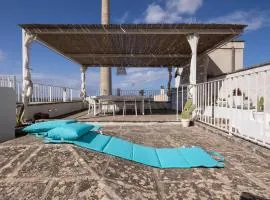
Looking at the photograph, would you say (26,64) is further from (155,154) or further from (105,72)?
(105,72)

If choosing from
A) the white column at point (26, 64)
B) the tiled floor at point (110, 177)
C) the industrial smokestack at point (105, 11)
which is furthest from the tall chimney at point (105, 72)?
the tiled floor at point (110, 177)

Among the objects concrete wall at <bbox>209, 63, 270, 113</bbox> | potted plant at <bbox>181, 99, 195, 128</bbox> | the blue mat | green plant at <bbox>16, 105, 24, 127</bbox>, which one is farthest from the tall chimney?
the blue mat

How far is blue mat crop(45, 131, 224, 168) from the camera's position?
8.51 ft

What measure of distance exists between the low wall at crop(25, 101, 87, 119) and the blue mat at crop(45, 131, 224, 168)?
13.3 ft

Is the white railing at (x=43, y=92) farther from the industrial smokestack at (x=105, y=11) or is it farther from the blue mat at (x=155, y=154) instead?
the industrial smokestack at (x=105, y=11)

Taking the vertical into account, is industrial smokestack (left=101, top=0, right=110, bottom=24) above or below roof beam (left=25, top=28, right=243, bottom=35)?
above

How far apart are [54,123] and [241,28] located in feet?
20.7

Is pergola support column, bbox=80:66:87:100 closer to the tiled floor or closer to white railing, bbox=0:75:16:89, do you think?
white railing, bbox=0:75:16:89

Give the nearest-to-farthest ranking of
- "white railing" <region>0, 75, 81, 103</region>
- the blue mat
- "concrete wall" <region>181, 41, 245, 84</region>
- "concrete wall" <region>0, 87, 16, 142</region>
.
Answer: the blue mat → "concrete wall" <region>0, 87, 16, 142</region> → "white railing" <region>0, 75, 81, 103</region> → "concrete wall" <region>181, 41, 245, 84</region>

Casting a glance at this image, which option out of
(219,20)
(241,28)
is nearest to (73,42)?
(219,20)

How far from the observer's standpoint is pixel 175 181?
2090 millimetres

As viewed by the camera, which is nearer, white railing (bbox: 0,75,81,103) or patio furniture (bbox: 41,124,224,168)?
patio furniture (bbox: 41,124,224,168)

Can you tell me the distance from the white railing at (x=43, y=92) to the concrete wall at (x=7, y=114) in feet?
5.27

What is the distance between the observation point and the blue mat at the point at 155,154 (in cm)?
259
